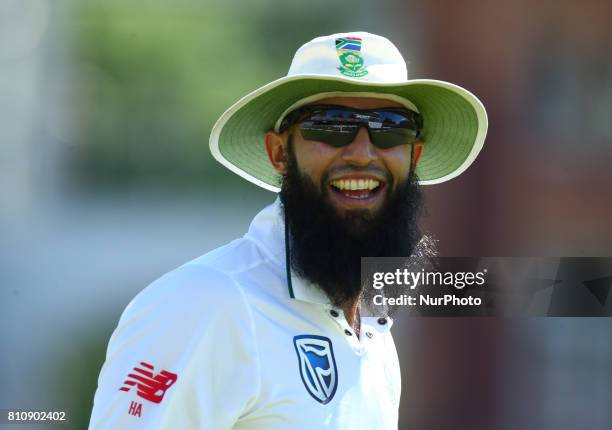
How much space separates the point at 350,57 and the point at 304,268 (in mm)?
604

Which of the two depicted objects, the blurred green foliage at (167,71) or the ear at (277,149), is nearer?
the ear at (277,149)

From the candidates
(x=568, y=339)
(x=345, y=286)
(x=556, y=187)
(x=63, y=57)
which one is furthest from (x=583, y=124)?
(x=345, y=286)

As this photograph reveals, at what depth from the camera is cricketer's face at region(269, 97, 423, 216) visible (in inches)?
108

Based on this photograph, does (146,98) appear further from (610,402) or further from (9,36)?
(610,402)

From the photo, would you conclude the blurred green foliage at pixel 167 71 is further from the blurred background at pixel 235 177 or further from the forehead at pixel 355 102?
the forehead at pixel 355 102

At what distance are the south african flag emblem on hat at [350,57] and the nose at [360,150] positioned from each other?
15 centimetres

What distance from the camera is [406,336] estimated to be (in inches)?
255

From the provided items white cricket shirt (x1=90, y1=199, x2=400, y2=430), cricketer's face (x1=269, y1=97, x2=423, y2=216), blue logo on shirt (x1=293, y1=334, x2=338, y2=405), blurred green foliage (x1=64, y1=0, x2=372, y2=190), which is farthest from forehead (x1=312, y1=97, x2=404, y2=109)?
blurred green foliage (x1=64, y1=0, x2=372, y2=190)

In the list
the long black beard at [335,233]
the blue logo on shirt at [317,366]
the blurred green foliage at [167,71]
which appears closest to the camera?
the blue logo on shirt at [317,366]

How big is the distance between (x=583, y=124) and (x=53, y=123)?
352 centimetres

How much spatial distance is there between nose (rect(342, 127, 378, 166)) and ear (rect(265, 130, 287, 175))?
0.85 ft

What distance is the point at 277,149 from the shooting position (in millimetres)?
2988

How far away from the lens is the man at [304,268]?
2.24 meters

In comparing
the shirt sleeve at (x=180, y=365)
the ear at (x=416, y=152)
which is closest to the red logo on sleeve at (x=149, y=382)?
the shirt sleeve at (x=180, y=365)
